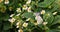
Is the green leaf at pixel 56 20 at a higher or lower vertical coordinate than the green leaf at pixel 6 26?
lower

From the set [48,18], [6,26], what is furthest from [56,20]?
[6,26]

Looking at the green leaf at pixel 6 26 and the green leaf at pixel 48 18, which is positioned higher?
the green leaf at pixel 6 26

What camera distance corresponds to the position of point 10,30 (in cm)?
219

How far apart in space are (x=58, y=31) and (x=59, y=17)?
14 centimetres

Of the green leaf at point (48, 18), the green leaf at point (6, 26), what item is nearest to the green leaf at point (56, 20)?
the green leaf at point (48, 18)

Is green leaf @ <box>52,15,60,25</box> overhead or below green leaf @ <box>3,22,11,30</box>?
below

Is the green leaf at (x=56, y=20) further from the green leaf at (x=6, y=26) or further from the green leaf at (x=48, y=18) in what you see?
the green leaf at (x=6, y=26)

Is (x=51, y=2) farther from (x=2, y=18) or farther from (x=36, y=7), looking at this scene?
(x=2, y=18)

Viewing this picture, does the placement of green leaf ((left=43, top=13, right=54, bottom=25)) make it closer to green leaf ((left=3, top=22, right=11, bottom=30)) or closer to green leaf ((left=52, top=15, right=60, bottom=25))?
green leaf ((left=52, top=15, right=60, bottom=25))

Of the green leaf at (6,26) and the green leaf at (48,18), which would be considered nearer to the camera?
the green leaf at (48,18)

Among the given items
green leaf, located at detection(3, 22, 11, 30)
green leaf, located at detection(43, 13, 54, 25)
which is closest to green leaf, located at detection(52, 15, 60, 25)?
green leaf, located at detection(43, 13, 54, 25)

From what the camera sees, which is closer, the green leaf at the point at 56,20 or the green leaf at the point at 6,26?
the green leaf at the point at 56,20

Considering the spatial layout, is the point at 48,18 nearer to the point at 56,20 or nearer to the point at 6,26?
the point at 56,20

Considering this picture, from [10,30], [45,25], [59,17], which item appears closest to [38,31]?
[45,25]
